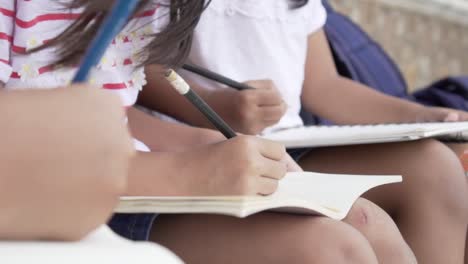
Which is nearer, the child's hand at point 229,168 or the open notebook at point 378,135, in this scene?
the child's hand at point 229,168

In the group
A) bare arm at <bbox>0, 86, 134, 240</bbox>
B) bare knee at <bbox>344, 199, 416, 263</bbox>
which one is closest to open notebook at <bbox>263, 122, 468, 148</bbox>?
bare knee at <bbox>344, 199, 416, 263</bbox>

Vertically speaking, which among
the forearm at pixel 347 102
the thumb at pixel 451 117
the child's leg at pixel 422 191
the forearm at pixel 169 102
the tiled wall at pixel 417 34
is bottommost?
the tiled wall at pixel 417 34

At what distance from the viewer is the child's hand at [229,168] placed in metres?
0.63

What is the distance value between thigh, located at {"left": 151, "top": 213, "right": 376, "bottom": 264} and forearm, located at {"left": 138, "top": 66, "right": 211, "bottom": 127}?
32cm

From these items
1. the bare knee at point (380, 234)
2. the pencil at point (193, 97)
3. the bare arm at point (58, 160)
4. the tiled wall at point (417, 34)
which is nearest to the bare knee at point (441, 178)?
the bare knee at point (380, 234)

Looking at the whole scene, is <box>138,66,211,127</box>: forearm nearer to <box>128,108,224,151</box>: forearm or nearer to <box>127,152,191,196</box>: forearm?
<box>128,108,224,151</box>: forearm

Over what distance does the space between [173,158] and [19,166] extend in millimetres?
295

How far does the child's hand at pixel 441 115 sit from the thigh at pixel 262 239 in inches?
18.3

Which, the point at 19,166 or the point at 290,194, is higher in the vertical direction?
the point at 19,166

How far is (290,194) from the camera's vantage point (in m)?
0.61

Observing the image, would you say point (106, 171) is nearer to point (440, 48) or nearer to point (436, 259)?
point (436, 259)

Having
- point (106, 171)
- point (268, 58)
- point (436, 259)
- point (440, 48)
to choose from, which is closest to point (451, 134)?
point (436, 259)

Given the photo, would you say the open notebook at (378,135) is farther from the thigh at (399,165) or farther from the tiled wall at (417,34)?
the tiled wall at (417,34)

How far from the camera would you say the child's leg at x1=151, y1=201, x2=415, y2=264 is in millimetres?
607
